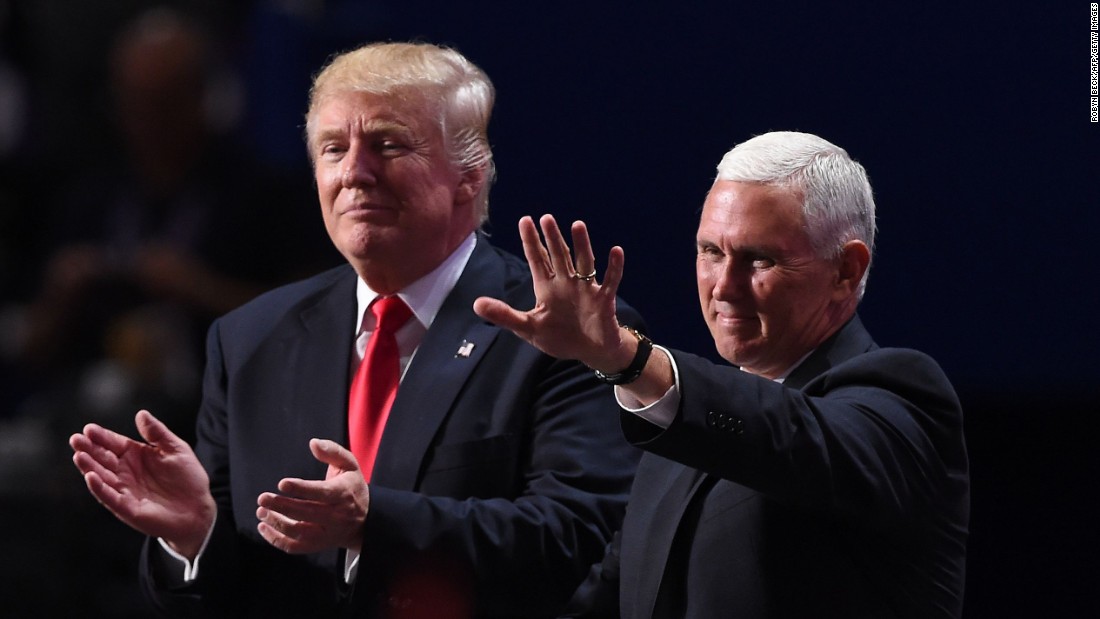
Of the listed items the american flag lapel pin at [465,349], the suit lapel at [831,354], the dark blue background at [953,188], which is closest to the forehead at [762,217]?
the suit lapel at [831,354]

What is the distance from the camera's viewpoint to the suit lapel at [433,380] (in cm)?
215

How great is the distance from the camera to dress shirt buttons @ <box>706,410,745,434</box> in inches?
61.5

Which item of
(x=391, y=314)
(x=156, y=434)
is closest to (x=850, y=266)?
(x=391, y=314)

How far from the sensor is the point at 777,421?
1575 mm

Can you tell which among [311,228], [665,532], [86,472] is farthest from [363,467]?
[311,228]

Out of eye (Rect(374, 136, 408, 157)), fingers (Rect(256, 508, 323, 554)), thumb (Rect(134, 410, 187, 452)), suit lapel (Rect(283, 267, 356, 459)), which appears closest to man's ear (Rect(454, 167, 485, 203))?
eye (Rect(374, 136, 408, 157))

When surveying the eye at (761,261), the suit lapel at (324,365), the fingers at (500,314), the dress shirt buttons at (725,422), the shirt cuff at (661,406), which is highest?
the fingers at (500,314)

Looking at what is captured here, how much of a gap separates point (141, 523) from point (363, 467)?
314 millimetres

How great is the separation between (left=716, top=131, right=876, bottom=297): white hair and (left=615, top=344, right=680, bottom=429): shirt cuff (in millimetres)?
338

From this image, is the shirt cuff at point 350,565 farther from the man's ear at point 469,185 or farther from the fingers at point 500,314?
the fingers at point 500,314

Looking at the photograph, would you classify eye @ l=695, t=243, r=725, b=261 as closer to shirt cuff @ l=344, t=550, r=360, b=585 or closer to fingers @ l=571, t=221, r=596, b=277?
fingers @ l=571, t=221, r=596, b=277

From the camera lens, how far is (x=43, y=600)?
326 centimetres

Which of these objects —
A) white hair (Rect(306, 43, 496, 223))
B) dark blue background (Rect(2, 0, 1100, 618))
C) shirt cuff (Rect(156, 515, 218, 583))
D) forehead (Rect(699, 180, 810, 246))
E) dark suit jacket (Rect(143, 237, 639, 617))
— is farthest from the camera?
dark blue background (Rect(2, 0, 1100, 618))

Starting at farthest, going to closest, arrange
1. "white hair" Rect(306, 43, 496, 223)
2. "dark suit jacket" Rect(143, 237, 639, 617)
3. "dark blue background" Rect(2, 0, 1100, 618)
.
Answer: "dark blue background" Rect(2, 0, 1100, 618)
"white hair" Rect(306, 43, 496, 223)
"dark suit jacket" Rect(143, 237, 639, 617)
